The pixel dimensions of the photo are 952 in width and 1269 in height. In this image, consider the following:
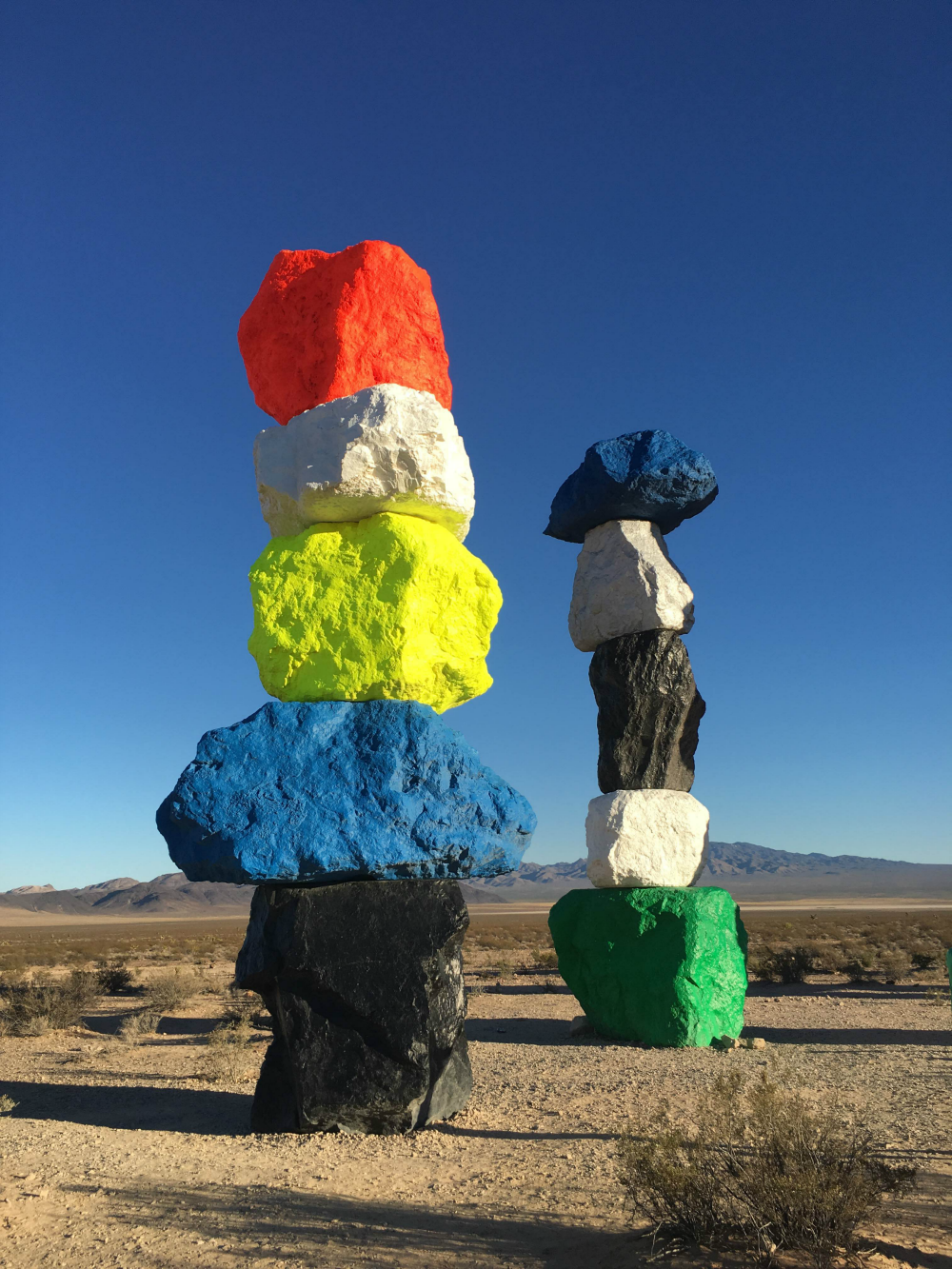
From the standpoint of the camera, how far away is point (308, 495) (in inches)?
220

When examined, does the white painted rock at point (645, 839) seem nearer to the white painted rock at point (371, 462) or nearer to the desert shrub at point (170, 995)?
the white painted rock at point (371, 462)

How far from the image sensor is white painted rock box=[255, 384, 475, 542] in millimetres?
5473

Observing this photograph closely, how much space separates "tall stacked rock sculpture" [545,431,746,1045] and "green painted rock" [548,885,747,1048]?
1 cm

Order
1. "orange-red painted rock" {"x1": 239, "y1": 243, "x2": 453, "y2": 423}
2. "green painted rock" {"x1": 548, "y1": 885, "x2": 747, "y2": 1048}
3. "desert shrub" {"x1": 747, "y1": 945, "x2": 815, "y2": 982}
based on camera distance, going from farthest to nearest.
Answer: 1. "desert shrub" {"x1": 747, "y1": 945, "x2": 815, "y2": 982}
2. "green painted rock" {"x1": 548, "y1": 885, "x2": 747, "y2": 1048}
3. "orange-red painted rock" {"x1": 239, "y1": 243, "x2": 453, "y2": 423}

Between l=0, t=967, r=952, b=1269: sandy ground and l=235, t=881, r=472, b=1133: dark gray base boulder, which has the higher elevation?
l=235, t=881, r=472, b=1133: dark gray base boulder

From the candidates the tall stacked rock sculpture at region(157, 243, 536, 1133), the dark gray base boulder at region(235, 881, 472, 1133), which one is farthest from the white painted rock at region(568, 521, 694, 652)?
the dark gray base boulder at region(235, 881, 472, 1133)

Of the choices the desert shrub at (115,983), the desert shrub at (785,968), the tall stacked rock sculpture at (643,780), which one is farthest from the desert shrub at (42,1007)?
the desert shrub at (785,968)

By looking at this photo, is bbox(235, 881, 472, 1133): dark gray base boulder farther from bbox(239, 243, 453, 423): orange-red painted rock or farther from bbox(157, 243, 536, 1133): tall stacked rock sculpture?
bbox(239, 243, 453, 423): orange-red painted rock

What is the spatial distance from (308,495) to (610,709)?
13.8 feet

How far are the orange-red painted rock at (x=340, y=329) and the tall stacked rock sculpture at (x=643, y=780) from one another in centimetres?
294

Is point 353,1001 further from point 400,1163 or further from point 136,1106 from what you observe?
point 136,1106

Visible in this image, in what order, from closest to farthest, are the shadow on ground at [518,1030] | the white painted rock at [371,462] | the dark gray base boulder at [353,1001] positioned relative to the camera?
the dark gray base boulder at [353,1001]
the white painted rock at [371,462]
the shadow on ground at [518,1030]

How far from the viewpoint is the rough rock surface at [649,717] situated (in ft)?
27.4

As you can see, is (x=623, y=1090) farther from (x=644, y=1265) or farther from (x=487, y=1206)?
(x=644, y=1265)
